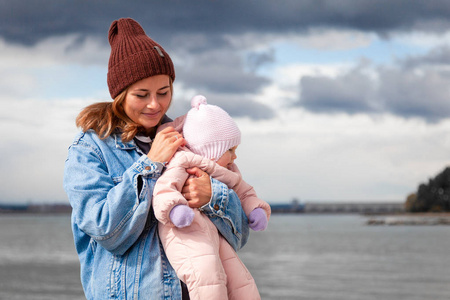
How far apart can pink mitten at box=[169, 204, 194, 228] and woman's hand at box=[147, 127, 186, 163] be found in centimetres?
26

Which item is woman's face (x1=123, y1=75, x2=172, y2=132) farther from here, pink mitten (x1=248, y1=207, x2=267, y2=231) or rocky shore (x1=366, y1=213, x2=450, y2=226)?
rocky shore (x1=366, y1=213, x2=450, y2=226)

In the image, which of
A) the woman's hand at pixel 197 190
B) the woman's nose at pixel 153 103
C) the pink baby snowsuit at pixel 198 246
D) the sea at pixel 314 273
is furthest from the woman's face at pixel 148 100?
the sea at pixel 314 273

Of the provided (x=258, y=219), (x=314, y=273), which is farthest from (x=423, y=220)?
(x=258, y=219)

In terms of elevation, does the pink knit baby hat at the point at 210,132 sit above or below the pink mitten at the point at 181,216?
above

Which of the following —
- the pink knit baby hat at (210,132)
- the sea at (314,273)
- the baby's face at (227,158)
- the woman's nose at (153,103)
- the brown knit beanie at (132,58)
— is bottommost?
the sea at (314,273)

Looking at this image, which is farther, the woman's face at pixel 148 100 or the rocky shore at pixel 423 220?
the rocky shore at pixel 423 220

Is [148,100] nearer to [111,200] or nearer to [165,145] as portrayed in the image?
[165,145]

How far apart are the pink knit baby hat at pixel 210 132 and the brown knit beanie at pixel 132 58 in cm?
26

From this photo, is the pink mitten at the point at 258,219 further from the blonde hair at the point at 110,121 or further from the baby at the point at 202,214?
the blonde hair at the point at 110,121

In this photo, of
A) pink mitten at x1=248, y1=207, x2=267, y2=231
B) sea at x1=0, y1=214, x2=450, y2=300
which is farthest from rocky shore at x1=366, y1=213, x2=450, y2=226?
pink mitten at x1=248, y1=207, x2=267, y2=231

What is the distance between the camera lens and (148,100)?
276 cm

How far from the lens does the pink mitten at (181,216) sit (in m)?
2.45

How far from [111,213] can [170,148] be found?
0.39 m

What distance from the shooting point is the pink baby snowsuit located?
2.47 metres
